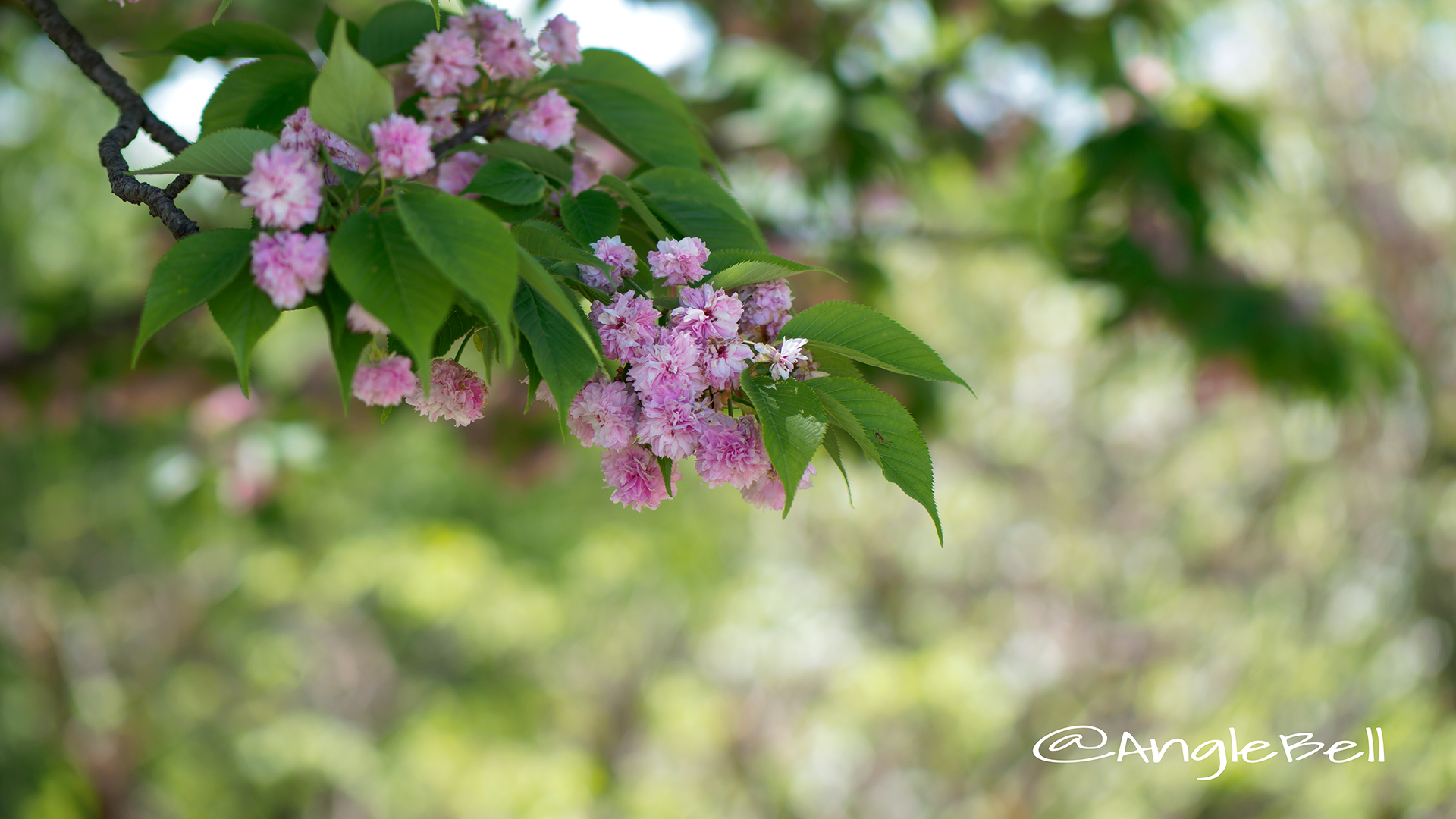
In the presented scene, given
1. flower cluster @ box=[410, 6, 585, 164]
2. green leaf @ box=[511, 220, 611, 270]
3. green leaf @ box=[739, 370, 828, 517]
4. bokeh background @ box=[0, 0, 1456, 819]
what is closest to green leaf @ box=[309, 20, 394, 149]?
green leaf @ box=[511, 220, 611, 270]

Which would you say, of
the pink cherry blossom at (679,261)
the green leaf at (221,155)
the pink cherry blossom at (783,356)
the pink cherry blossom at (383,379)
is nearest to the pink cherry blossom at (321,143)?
the green leaf at (221,155)

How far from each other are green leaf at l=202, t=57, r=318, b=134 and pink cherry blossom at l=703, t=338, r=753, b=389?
1.50 ft

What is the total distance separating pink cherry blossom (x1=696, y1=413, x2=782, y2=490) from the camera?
2.27 feet

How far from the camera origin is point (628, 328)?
70 cm

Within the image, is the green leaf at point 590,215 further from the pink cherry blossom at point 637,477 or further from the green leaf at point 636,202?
the pink cherry blossom at point 637,477

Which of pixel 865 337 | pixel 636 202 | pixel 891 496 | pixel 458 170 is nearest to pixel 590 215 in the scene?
pixel 636 202

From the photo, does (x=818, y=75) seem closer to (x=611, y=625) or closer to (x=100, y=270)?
(x=100, y=270)

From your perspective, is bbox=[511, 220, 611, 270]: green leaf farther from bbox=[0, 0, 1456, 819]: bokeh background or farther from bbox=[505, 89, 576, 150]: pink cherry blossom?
bbox=[0, 0, 1456, 819]: bokeh background

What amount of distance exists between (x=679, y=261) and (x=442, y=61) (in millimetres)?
360

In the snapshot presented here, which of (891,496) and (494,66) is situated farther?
(891,496)

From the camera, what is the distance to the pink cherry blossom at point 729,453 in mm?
691

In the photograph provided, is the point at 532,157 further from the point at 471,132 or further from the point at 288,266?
the point at 288,266

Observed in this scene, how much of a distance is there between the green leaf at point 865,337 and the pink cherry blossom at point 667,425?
0.34 ft

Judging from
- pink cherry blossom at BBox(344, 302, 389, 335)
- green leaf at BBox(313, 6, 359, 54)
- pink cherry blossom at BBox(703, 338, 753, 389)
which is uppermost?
green leaf at BBox(313, 6, 359, 54)
